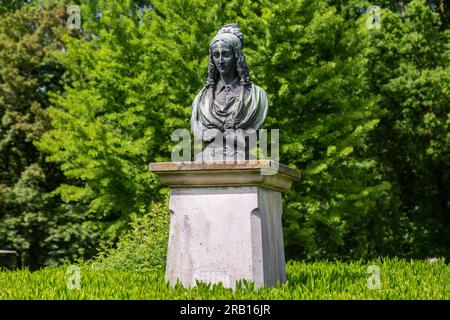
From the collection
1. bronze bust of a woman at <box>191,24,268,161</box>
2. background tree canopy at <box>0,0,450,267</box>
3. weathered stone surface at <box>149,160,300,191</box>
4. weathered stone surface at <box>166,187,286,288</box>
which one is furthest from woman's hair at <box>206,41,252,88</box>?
background tree canopy at <box>0,0,450,267</box>

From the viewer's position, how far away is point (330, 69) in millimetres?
16203

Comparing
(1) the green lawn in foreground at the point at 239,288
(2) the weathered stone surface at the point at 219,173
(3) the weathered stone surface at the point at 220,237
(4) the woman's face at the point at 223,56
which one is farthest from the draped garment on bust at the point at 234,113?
(1) the green lawn in foreground at the point at 239,288

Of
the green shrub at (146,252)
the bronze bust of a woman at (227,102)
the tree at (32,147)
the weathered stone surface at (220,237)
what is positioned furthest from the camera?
the tree at (32,147)

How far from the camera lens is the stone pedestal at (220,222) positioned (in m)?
7.34

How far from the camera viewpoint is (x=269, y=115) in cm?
1642

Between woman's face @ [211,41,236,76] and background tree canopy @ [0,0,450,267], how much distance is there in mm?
7557

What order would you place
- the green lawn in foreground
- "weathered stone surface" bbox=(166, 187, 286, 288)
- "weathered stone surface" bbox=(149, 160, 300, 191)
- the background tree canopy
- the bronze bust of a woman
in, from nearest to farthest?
the green lawn in foreground, "weathered stone surface" bbox=(149, 160, 300, 191), "weathered stone surface" bbox=(166, 187, 286, 288), the bronze bust of a woman, the background tree canopy

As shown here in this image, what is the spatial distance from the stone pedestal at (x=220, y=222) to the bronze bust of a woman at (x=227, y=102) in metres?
0.53

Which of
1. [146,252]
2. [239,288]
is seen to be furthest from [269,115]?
[239,288]

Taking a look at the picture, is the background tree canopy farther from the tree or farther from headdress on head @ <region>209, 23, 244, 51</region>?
headdress on head @ <region>209, 23, 244, 51</region>

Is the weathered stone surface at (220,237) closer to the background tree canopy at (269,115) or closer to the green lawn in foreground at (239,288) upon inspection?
the green lawn in foreground at (239,288)

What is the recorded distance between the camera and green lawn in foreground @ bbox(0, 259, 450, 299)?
654cm
